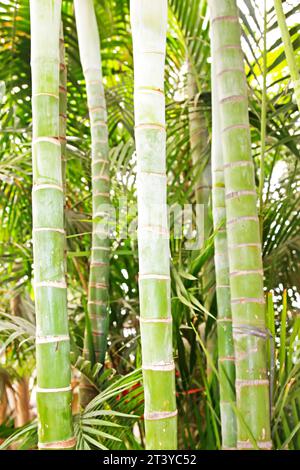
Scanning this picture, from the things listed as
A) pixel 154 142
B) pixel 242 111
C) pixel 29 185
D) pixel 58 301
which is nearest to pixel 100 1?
pixel 29 185

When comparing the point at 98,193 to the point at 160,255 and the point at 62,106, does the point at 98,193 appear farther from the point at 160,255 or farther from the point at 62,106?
the point at 160,255

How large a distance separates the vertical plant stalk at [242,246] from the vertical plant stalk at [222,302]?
5 centimetres

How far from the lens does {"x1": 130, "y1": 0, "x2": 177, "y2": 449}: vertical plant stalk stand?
72 centimetres

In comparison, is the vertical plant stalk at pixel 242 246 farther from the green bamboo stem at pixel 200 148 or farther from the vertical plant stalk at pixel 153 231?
the green bamboo stem at pixel 200 148

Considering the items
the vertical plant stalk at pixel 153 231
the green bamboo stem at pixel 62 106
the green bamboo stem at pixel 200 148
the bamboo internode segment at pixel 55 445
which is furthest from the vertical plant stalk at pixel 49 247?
the green bamboo stem at pixel 200 148

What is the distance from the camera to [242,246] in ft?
2.86

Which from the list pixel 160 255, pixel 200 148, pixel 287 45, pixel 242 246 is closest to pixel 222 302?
pixel 242 246

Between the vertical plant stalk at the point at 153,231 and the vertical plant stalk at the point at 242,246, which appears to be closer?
the vertical plant stalk at the point at 153,231

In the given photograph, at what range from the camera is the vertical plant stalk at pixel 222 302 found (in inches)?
36.8

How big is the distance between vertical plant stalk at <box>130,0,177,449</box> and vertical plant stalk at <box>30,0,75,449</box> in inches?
4.6

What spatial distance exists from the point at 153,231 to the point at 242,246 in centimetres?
21

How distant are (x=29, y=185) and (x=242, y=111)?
895 mm

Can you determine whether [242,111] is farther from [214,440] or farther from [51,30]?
[214,440]

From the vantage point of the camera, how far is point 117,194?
136 centimetres
